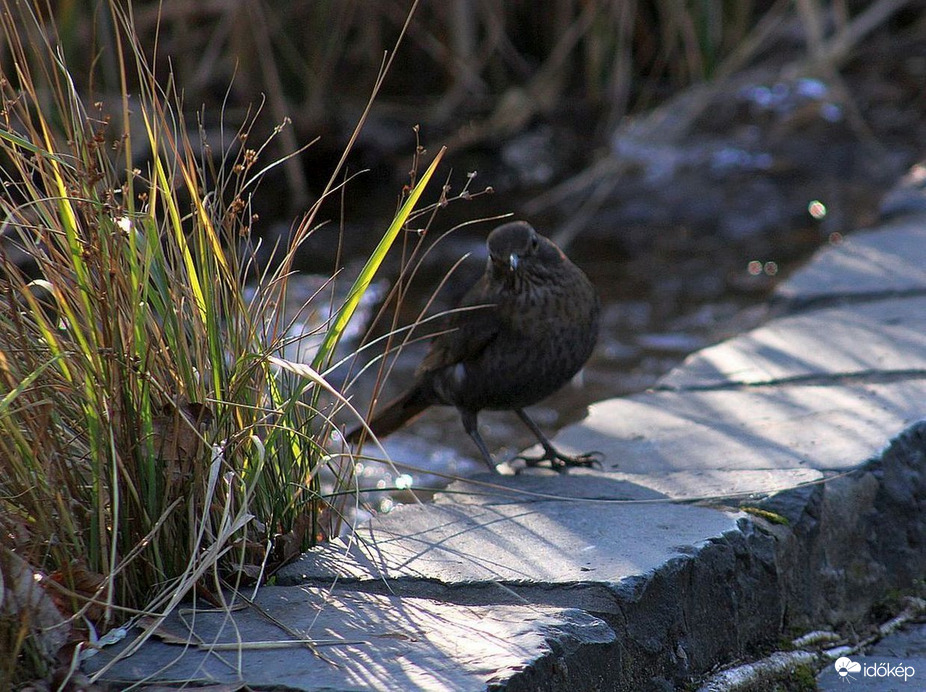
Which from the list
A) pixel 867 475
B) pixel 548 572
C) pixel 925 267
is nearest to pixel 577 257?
pixel 925 267

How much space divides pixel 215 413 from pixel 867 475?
1529 mm

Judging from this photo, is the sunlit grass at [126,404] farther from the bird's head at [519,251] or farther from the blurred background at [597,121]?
the blurred background at [597,121]

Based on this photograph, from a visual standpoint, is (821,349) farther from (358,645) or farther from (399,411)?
(358,645)

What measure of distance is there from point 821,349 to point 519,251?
103 centimetres

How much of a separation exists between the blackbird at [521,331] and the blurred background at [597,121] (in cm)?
232

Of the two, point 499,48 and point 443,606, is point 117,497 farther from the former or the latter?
point 499,48

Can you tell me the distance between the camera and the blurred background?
714 centimetres

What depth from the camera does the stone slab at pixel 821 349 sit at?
3.77 meters

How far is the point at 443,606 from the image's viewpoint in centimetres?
235

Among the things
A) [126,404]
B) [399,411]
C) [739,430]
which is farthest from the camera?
[399,411]

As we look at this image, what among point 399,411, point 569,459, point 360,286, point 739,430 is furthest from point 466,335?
point 360,286

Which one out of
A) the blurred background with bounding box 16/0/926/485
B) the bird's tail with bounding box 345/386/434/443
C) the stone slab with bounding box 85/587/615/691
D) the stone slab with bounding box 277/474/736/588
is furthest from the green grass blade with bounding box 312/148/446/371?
the blurred background with bounding box 16/0/926/485

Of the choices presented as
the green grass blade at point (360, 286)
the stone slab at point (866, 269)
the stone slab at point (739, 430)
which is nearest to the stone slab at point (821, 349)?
the stone slab at point (739, 430)

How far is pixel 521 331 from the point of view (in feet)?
12.2
